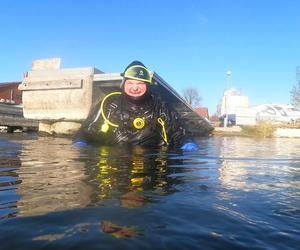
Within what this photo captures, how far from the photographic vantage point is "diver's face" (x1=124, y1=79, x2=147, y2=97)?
8484 millimetres

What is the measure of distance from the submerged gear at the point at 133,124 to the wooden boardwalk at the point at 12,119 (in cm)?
1209

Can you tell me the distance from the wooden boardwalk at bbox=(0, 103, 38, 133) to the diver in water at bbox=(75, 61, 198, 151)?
12.1 metres

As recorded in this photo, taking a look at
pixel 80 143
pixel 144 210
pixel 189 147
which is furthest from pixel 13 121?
pixel 144 210

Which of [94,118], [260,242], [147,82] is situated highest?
[147,82]

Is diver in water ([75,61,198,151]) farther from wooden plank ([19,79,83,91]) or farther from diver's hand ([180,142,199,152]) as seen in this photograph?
wooden plank ([19,79,83,91])

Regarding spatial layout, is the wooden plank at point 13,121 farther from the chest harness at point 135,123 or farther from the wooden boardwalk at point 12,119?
the chest harness at point 135,123

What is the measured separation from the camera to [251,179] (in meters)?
4.04

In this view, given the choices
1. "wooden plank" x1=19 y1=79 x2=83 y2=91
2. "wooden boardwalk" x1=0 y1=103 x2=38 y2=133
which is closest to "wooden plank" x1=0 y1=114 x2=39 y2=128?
"wooden boardwalk" x1=0 y1=103 x2=38 y2=133

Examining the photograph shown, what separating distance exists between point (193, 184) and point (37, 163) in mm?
2250

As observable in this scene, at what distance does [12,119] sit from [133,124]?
13.3m

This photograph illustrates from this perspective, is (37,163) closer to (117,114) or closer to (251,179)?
(251,179)

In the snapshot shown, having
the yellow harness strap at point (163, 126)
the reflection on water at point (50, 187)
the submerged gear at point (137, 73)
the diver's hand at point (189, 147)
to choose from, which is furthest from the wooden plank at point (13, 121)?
the reflection on water at point (50, 187)

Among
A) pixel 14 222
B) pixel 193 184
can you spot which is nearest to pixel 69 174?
pixel 193 184

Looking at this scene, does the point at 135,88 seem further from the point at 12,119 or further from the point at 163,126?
the point at 12,119
